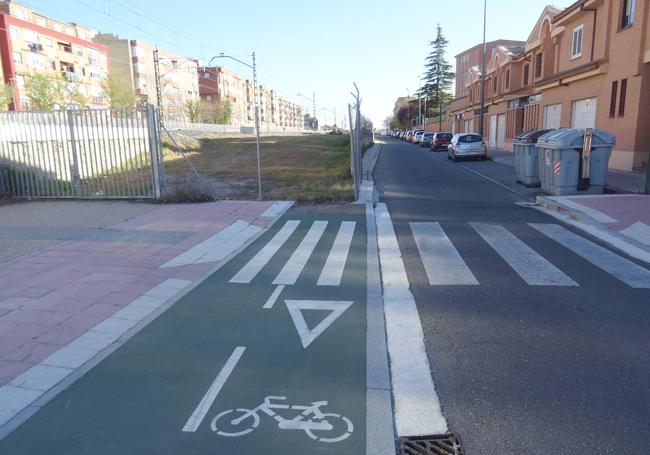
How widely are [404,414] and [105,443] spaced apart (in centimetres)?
195

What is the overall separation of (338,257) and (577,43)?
74.2 ft

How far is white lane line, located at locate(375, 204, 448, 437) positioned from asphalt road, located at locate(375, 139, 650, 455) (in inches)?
3.6

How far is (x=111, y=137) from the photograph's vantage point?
12.0m

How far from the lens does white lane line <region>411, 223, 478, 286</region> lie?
20.5 feet

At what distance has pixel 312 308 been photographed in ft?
17.3

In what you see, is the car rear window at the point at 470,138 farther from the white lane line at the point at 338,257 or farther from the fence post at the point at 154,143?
Result: the fence post at the point at 154,143

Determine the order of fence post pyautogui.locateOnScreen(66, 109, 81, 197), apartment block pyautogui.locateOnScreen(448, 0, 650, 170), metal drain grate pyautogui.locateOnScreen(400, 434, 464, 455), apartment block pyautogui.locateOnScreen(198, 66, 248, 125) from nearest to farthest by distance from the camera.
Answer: metal drain grate pyautogui.locateOnScreen(400, 434, 464, 455), fence post pyautogui.locateOnScreen(66, 109, 81, 197), apartment block pyautogui.locateOnScreen(448, 0, 650, 170), apartment block pyautogui.locateOnScreen(198, 66, 248, 125)

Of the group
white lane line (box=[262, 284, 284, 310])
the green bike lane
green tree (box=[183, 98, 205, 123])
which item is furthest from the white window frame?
green tree (box=[183, 98, 205, 123])

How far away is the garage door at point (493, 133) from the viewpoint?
40219 millimetres

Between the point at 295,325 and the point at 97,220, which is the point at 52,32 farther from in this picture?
the point at 295,325

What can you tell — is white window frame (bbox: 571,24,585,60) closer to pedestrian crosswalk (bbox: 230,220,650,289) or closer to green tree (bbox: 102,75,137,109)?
pedestrian crosswalk (bbox: 230,220,650,289)

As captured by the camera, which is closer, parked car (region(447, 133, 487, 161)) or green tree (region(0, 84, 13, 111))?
parked car (region(447, 133, 487, 161))

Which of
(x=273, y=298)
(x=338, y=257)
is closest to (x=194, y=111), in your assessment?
(x=338, y=257)

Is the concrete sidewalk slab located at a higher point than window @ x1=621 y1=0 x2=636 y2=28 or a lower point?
lower
